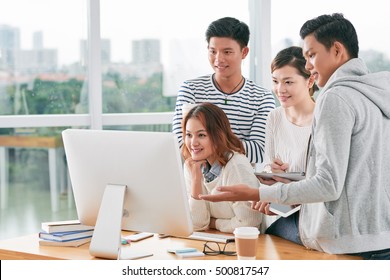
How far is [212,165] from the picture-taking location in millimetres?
3227

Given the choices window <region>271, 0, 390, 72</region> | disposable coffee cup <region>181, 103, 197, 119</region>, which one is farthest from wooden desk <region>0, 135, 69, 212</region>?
window <region>271, 0, 390, 72</region>

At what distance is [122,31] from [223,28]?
1.41m

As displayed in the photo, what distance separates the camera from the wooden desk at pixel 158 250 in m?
2.65

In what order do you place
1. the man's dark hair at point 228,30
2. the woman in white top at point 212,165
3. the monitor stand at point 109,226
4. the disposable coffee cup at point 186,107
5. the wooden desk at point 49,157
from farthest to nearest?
1. the wooden desk at point 49,157
2. the man's dark hair at point 228,30
3. the disposable coffee cup at point 186,107
4. the woman in white top at point 212,165
5. the monitor stand at point 109,226

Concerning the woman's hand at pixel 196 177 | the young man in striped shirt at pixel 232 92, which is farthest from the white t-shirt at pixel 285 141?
the woman's hand at pixel 196 177

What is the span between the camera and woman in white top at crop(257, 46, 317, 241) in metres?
3.44

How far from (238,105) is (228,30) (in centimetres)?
41

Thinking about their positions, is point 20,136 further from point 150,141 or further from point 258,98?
point 150,141

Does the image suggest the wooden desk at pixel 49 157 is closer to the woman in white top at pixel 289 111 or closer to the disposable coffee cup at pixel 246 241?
the woman in white top at pixel 289 111

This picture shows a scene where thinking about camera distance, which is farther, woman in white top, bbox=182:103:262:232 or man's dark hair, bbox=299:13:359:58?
woman in white top, bbox=182:103:262:232

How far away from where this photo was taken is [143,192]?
2.61 m

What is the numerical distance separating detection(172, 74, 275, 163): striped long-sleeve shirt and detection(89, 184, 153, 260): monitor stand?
45.7 inches

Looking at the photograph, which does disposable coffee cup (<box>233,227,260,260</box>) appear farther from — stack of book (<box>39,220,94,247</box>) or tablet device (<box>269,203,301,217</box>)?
stack of book (<box>39,220,94,247</box>)
